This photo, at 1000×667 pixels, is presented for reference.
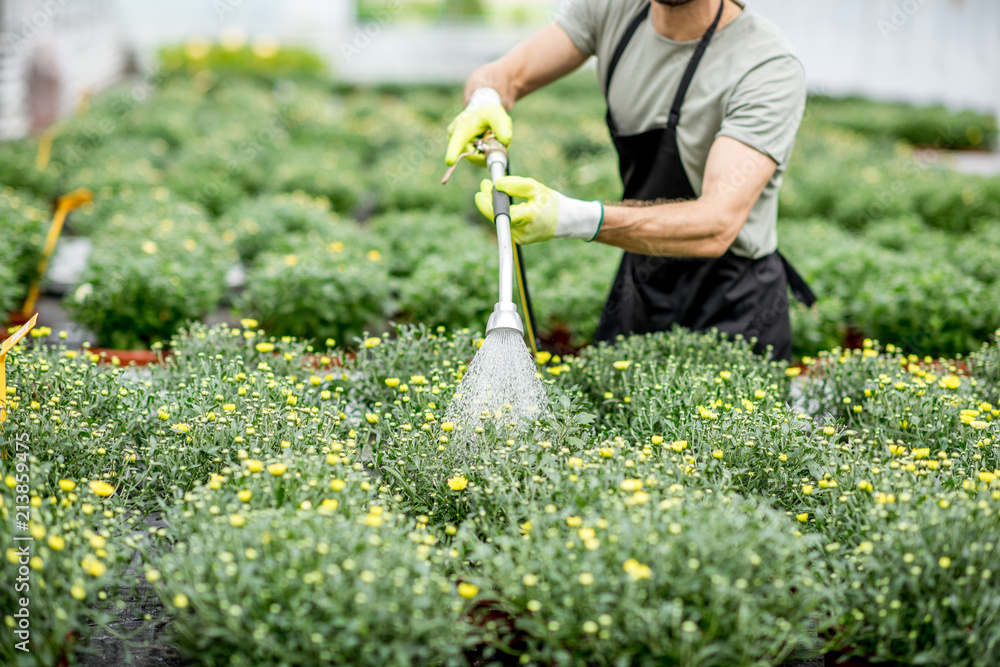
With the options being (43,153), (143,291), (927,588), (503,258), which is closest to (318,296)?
(143,291)

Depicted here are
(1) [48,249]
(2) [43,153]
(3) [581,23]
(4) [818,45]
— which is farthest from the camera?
(4) [818,45]

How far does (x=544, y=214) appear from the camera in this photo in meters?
2.11

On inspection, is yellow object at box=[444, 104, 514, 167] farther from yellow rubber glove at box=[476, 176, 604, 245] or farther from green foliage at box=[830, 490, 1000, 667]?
green foliage at box=[830, 490, 1000, 667]

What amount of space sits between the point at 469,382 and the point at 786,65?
1392 millimetres

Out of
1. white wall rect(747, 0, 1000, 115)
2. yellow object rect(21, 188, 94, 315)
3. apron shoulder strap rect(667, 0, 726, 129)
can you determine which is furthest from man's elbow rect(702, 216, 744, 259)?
white wall rect(747, 0, 1000, 115)

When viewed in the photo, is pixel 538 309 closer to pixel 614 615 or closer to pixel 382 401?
pixel 382 401

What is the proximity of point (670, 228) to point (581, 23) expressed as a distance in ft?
3.41

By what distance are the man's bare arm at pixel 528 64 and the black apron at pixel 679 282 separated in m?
0.21

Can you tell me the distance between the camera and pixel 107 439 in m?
2.10

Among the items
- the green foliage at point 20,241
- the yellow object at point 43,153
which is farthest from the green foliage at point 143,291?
the yellow object at point 43,153

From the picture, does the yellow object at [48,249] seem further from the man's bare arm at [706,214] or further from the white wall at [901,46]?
the white wall at [901,46]

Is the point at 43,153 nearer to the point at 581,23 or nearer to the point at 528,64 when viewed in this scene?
the point at 528,64

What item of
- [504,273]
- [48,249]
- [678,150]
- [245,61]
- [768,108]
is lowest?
[48,249]

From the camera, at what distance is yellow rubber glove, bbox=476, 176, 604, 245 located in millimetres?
2107
